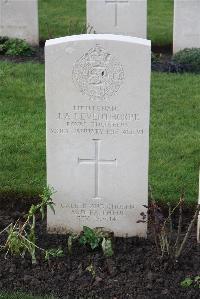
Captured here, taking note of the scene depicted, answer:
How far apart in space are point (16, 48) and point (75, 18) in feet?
7.37

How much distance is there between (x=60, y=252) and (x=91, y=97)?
1.07 metres

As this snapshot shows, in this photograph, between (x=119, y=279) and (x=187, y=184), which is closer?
(x=119, y=279)

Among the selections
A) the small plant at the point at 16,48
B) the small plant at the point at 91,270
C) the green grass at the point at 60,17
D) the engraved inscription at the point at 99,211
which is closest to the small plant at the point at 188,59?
the green grass at the point at 60,17

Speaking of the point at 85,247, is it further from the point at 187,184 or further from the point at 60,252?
the point at 187,184

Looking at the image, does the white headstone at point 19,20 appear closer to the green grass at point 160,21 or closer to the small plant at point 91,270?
the green grass at point 160,21

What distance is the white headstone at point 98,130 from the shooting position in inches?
208

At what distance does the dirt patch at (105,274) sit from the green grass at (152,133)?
0.88m

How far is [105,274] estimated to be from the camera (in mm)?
5211

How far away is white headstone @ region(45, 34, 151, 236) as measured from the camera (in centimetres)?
529

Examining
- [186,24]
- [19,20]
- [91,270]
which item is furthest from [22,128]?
[186,24]

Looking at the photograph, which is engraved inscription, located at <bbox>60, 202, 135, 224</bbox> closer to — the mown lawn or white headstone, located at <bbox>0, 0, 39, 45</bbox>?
the mown lawn

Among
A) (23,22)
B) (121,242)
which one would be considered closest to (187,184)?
(121,242)

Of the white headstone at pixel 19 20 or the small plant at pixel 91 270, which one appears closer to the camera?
the small plant at pixel 91 270

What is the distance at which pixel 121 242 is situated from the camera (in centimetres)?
562
